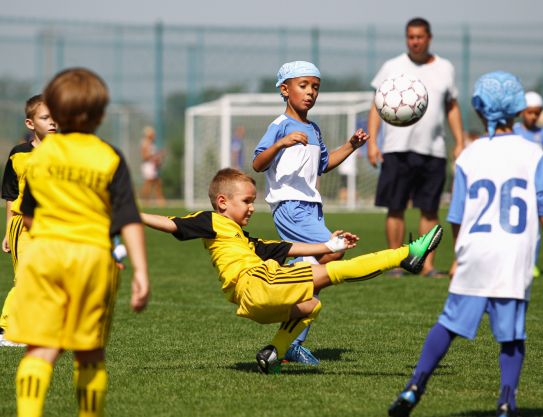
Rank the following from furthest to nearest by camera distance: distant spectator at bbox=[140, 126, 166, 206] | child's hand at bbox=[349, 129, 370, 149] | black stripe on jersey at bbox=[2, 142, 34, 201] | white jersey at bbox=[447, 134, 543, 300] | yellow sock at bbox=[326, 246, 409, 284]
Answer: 1. distant spectator at bbox=[140, 126, 166, 206]
2. child's hand at bbox=[349, 129, 370, 149]
3. black stripe on jersey at bbox=[2, 142, 34, 201]
4. yellow sock at bbox=[326, 246, 409, 284]
5. white jersey at bbox=[447, 134, 543, 300]

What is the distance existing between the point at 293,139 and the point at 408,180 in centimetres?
484

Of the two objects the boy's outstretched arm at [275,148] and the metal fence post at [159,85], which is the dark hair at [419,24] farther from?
the metal fence post at [159,85]

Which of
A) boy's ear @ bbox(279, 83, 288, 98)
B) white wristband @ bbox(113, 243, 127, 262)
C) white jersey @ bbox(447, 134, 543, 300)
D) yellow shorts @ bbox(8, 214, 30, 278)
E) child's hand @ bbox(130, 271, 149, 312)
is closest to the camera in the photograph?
child's hand @ bbox(130, 271, 149, 312)

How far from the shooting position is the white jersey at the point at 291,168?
21.8 feet

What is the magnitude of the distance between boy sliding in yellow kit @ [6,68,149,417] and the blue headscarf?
5.26 ft

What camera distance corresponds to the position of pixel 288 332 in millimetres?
5852

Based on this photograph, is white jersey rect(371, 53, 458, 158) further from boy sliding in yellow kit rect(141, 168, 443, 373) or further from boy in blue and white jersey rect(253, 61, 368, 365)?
boy sliding in yellow kit rect(141, 168, 443, 373)

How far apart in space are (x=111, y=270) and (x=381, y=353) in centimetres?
281

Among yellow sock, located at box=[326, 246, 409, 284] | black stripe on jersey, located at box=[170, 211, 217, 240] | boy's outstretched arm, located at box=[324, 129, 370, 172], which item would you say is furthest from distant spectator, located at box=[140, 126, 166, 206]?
yellow sock, located at box=[326, 246, 409, 284]

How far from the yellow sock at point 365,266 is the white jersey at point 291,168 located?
1.09m

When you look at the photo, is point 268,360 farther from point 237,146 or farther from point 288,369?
point 237,146

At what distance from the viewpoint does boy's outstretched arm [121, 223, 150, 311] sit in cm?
393

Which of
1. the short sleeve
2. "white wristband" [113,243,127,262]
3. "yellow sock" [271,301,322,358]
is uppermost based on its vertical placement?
the short sleeve

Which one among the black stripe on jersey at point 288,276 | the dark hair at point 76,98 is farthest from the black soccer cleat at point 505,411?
the dark hair at point 76,98
